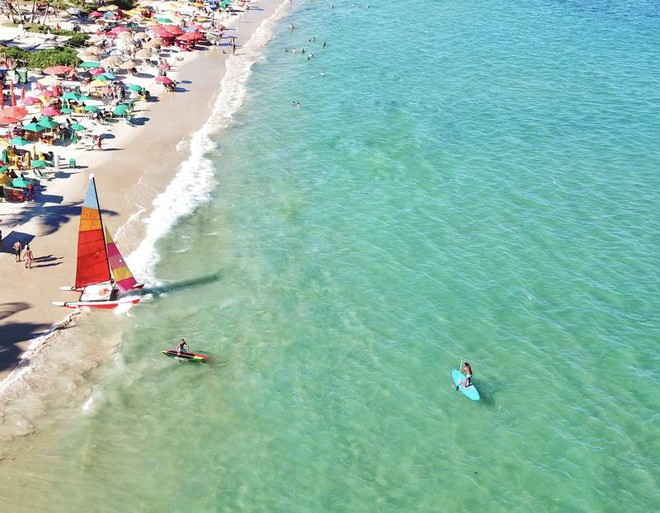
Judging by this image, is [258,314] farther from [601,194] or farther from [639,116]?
[639,116]

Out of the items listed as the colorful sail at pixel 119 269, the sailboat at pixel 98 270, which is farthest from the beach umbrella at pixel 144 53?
the colorful sail at pixel 119 269

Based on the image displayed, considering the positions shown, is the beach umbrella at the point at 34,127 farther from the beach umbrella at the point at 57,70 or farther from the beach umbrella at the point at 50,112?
the beach umbrella at the point at 57,70

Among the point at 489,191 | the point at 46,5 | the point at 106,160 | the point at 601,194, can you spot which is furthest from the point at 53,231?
the point at 46,5

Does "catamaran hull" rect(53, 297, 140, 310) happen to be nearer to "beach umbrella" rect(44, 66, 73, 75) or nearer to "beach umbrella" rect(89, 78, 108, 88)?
"beach umbrella" rect(89, 78, 108, 88)

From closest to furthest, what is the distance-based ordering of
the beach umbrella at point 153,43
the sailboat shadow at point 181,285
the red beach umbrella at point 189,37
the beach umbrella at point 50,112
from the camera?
the sailboat shadow at point 181,285
the beach umbrella at point 50,112
the beach umbrella at point 153,43
the red beach umbrella at point 189,37

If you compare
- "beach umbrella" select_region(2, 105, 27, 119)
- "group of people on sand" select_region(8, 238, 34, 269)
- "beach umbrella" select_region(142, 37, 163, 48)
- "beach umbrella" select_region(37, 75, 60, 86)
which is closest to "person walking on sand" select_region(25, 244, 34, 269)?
"group of people on sand" select_region(8, 238, 34, 269)

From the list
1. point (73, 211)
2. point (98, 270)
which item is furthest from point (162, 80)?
point (98, 270)

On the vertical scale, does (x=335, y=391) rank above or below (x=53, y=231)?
below
